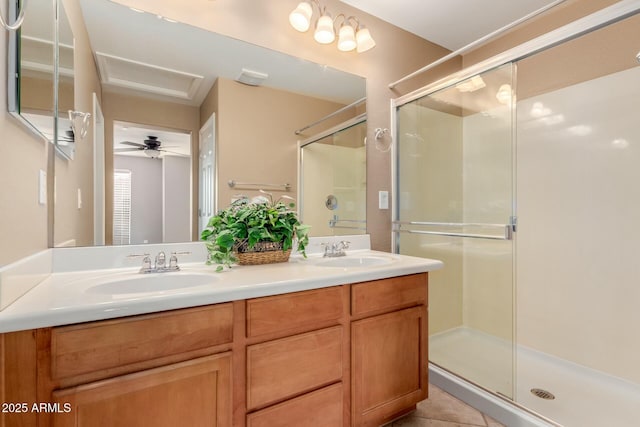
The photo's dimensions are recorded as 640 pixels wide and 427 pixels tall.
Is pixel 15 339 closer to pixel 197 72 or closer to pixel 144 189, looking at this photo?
pixel 144 189

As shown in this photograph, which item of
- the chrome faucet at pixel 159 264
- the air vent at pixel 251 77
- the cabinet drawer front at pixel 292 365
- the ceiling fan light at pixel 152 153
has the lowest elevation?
the cabinet drawer front at pixel 292 365

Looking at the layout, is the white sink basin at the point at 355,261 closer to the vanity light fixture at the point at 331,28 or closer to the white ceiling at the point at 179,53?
the white ceiling at the point at 179,53

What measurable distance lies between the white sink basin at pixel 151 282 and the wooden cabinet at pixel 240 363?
268 millimetres

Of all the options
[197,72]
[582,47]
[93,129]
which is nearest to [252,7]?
[197,72]

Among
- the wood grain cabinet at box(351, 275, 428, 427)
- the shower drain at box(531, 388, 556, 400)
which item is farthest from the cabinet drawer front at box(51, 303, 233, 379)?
the shower drain at box(531, 388, 556, 400)

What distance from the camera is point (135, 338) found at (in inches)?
34.0

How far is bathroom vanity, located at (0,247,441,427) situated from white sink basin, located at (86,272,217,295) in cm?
12

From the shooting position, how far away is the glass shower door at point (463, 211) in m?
2.00

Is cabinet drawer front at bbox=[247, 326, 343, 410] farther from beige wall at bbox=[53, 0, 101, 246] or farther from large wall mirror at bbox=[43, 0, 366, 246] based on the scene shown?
beige wall at bbox=[53, 0, 101, 246]

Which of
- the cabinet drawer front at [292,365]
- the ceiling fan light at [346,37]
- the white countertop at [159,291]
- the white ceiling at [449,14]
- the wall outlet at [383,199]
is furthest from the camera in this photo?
the wall outlet at [383,199]

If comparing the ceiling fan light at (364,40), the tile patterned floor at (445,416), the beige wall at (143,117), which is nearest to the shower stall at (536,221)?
the tile patterned floor at (445,416)

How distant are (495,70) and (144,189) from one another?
198cm

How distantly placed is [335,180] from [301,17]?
0.95m

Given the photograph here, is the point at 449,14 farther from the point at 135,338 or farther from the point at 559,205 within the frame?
the point at 135,338
